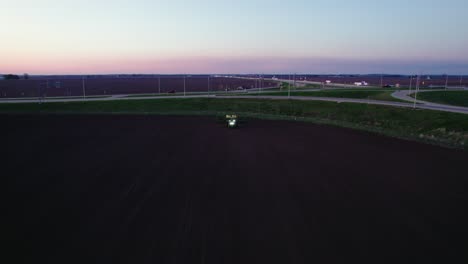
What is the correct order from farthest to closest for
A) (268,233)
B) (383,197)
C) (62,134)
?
(62,134), (383,197), (268,233)

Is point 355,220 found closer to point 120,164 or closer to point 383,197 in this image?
point 383,197

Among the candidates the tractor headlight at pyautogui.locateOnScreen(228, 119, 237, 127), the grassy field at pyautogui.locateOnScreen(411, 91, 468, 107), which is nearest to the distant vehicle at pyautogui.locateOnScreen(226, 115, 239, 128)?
the tractor headlight at pyautogui.locateOnScreen(228, 119, 237, 127)

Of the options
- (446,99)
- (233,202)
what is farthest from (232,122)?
Result: (446,99)

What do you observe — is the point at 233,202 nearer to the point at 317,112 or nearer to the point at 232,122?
the point at 232,122

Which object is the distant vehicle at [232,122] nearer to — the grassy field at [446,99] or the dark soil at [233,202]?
the dark soil at [233,202]

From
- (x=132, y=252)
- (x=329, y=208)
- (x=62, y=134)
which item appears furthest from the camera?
(x=62, y=134)

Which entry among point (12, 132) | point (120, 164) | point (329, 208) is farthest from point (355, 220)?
point (12, 132)

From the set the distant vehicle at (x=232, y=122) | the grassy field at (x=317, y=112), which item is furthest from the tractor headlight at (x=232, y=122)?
the grassy field at (x=317, y=112)
